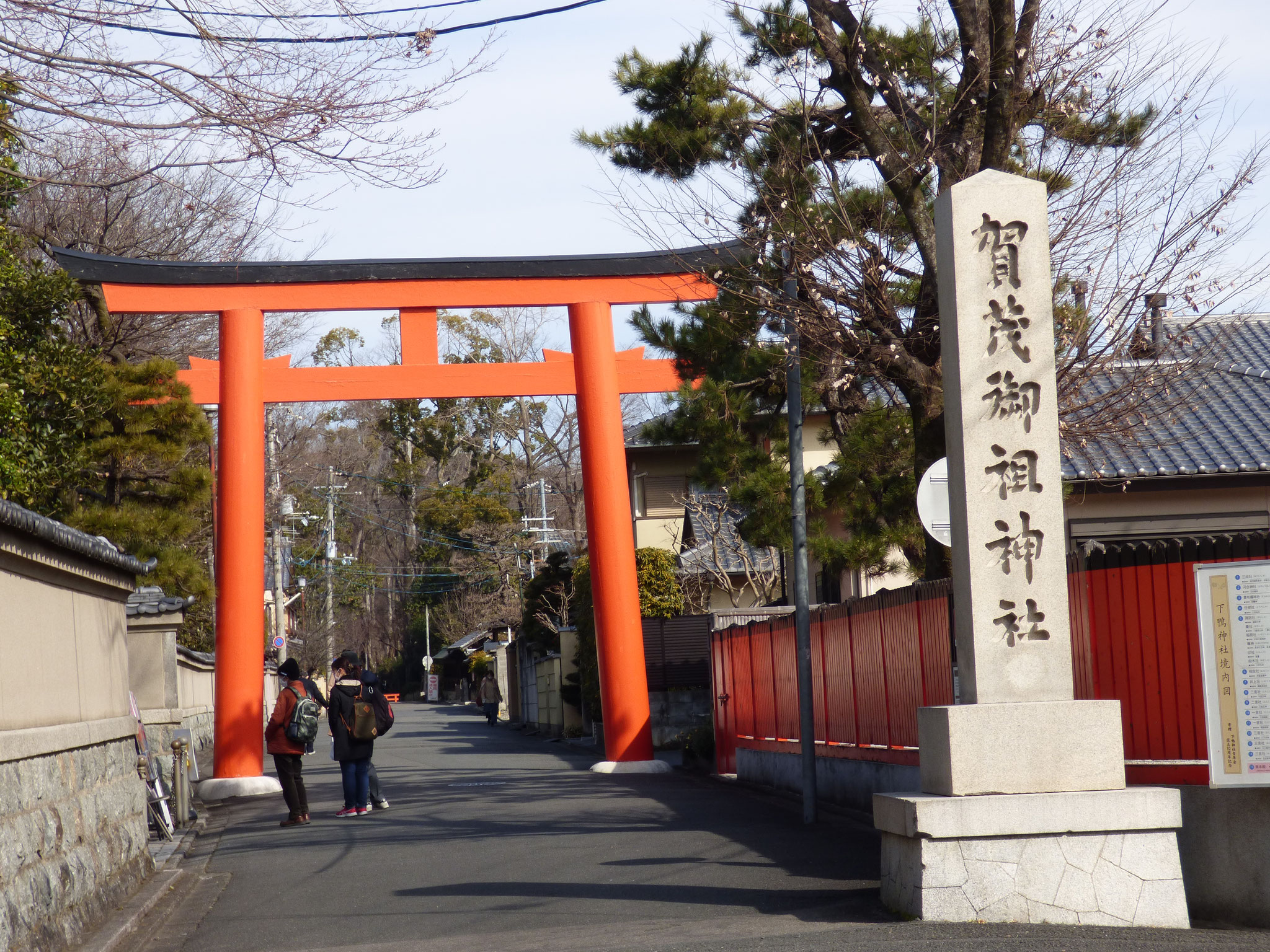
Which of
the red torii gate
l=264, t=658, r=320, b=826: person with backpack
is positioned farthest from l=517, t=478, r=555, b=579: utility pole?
l=264, t=658, r=320, b=826: person with backpack

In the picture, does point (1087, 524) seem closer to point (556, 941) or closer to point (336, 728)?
point (336, 728)

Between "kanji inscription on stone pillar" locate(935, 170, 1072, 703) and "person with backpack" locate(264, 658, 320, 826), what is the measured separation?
768cm

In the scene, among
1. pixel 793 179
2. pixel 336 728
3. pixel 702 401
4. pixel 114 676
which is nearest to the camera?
pixel 114 676

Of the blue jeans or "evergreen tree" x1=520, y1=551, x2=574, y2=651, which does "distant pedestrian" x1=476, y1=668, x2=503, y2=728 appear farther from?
the blue jeans

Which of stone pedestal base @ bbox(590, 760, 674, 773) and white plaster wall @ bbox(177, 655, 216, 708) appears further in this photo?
white plaster wall @ bbox(177, 655, 216, 708)

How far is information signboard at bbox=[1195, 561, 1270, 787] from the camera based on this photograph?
627 centimetres

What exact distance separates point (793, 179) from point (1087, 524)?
7.11 meters

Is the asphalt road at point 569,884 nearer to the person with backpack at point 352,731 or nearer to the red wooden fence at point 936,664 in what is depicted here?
the person with backpack at point 352,731

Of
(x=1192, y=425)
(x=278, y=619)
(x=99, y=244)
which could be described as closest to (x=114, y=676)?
(x=1192, y=425)

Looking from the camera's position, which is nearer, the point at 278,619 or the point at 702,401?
the point at 702,401

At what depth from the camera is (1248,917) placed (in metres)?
6.52

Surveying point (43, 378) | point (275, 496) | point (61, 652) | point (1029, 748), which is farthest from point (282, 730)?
point (275, 496)

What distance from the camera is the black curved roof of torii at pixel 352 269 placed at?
1538cm

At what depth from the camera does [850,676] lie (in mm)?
12094
